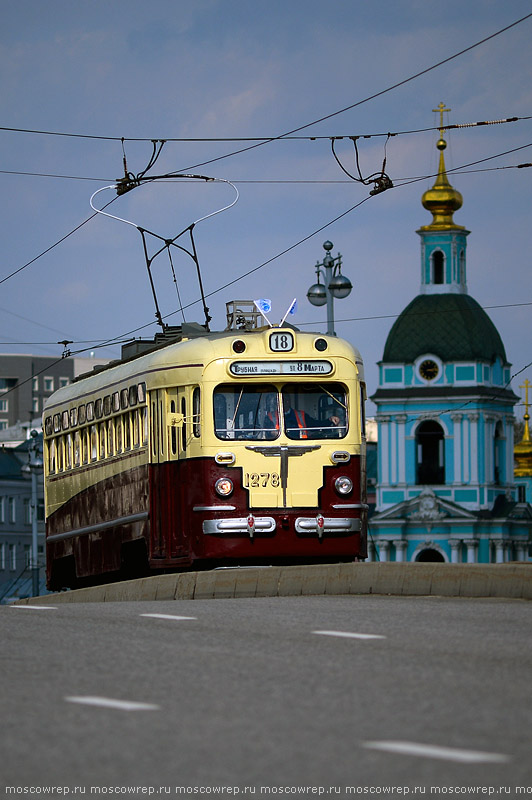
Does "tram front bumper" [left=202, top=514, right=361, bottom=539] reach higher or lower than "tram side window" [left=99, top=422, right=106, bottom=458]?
lower

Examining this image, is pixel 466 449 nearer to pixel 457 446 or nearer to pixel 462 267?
pixel 457 446

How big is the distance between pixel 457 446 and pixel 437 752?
4118 inches

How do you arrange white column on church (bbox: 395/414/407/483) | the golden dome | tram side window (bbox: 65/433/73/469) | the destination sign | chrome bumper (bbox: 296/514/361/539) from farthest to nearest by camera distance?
the golden dome
white column on church (bbox: 395/414/407/483)
tram side window (bbox: 65/433/73/469)
the destination sign
chrome bumper (bbox: 296/514/361/539)

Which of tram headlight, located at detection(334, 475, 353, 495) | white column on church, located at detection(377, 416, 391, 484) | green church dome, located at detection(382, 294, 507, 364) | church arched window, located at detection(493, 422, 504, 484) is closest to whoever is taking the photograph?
tram headlight, located at detection(334, 475, 353, 495)

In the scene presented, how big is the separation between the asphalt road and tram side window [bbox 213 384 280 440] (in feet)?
29.0

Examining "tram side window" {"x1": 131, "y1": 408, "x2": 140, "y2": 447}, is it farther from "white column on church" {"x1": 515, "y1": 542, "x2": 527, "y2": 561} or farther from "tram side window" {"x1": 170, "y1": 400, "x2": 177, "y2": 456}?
"white column on church" {"x1": 515, "y1": 542, "x2": 527, "y2": 561}

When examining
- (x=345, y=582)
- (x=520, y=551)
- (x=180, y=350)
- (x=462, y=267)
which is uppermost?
(x=462, y=267)

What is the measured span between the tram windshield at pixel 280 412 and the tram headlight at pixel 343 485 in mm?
576

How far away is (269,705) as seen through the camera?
941 cm

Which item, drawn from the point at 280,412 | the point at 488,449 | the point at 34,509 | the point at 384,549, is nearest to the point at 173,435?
the point at 280,412

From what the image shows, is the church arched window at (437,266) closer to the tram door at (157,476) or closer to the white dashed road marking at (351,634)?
the tram door at (157,476)

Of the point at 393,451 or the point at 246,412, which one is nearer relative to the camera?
the point at 246,412

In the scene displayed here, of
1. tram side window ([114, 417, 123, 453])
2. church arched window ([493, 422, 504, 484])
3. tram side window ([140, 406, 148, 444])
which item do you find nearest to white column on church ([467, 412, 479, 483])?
church arched window ([493, 422, 504, 484])

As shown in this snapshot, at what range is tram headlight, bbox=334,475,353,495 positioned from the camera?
79.9ft
